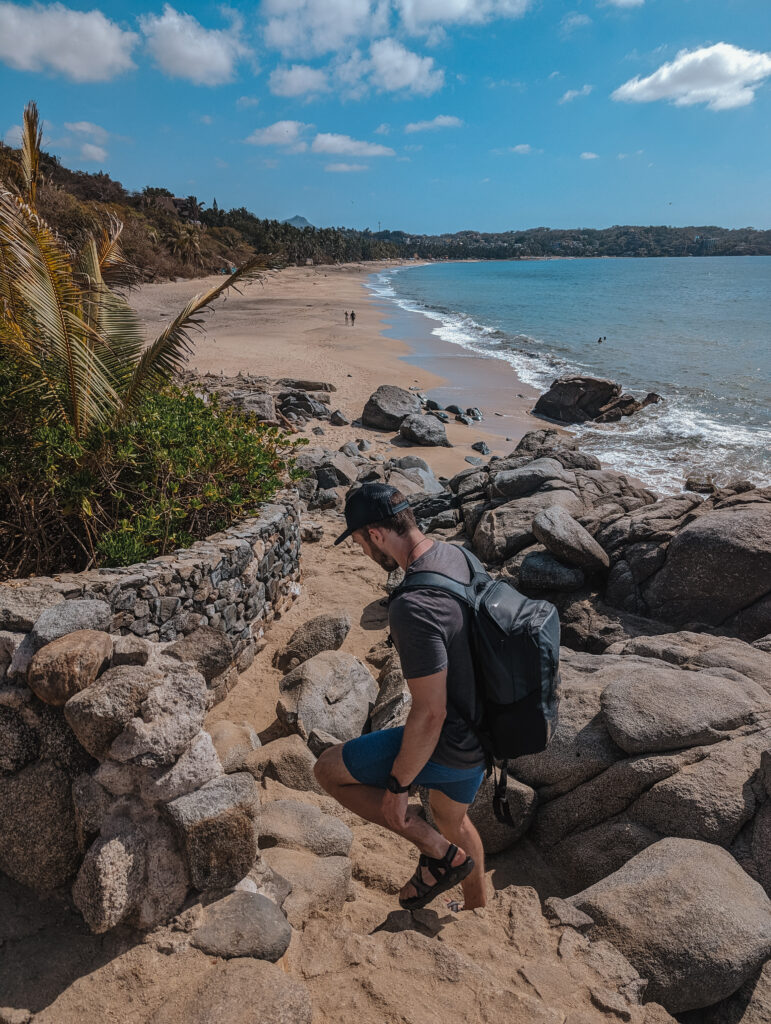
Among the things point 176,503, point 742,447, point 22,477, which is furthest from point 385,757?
point 742,447

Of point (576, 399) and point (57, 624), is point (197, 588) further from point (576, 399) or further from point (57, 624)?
point (576, 399)

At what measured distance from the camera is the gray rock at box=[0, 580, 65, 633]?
11.6ft

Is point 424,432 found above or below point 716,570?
above

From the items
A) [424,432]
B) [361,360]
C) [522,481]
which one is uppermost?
[361,360]

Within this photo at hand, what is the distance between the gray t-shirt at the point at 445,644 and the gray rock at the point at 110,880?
1.34 meters

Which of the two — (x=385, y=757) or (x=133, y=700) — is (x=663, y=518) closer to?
(x=385, y=757)

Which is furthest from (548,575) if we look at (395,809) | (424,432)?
(424,432)

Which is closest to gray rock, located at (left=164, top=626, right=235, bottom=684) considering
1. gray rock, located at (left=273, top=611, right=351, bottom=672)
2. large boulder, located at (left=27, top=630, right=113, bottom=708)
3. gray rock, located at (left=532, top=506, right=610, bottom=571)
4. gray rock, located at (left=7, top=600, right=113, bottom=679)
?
gray rock, located at (left=7, top=600, right=113, bottom=679)

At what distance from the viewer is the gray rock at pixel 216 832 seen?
9.33 feet

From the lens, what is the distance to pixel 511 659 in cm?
264

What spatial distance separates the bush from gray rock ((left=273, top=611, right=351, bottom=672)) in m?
1.30

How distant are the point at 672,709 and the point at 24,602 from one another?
397 cm

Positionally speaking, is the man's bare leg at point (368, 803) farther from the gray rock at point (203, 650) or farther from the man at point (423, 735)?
the gray rock at point (203, 650)

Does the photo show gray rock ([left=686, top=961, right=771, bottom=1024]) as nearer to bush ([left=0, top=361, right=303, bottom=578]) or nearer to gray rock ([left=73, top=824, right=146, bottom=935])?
gray rock ([left=73, top=824, right=146, bottom=935])
